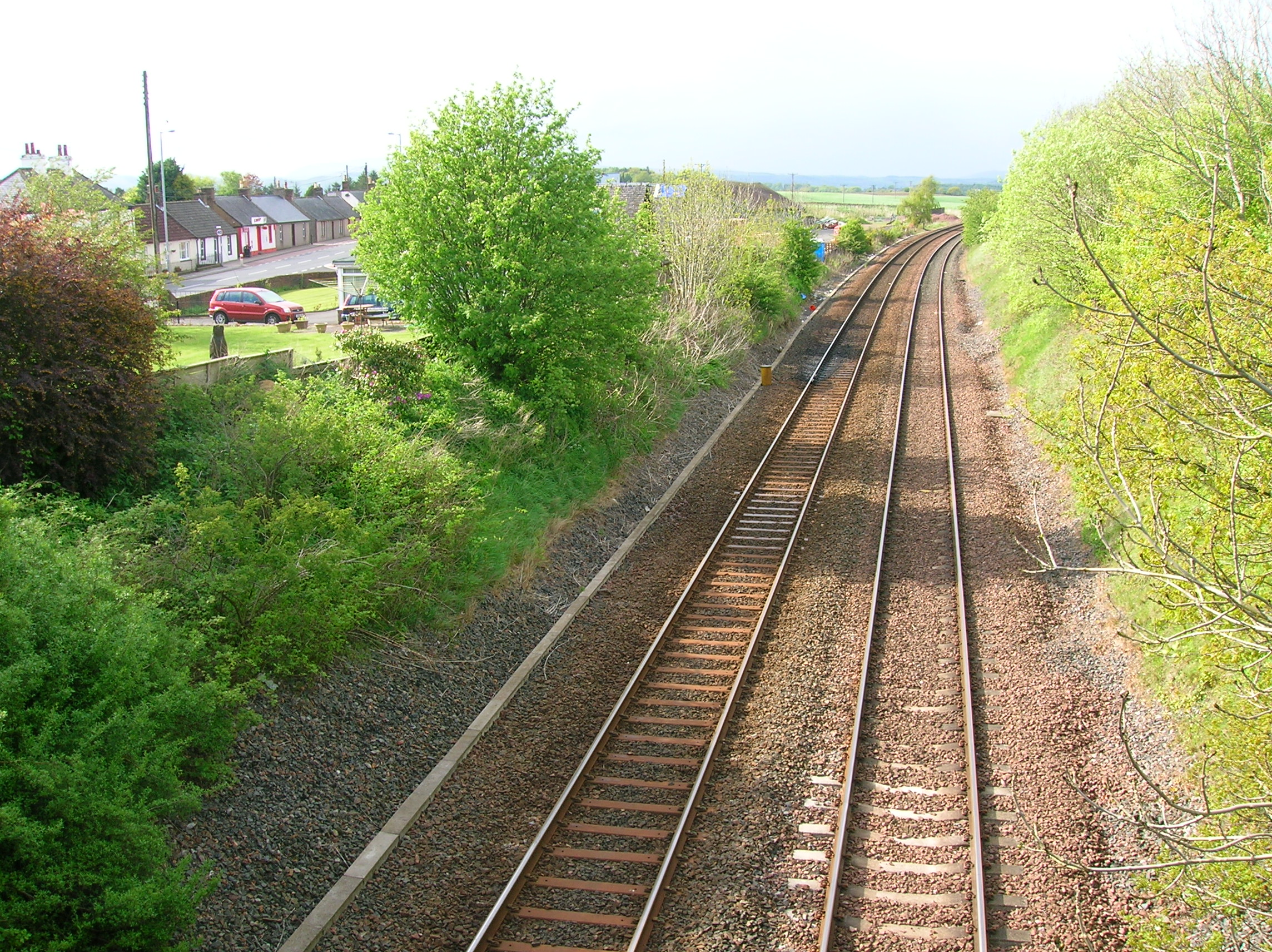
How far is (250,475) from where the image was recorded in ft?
40.2

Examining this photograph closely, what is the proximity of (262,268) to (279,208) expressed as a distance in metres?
20.8

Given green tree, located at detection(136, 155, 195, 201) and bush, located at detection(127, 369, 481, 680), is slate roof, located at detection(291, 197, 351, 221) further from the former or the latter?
bush, located at detection(127, 369, 481, 680)

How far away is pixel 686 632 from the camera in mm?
13039

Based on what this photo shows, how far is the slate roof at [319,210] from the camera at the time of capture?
82188 millimetres

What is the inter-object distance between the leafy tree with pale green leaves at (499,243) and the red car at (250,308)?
1818 centimetres

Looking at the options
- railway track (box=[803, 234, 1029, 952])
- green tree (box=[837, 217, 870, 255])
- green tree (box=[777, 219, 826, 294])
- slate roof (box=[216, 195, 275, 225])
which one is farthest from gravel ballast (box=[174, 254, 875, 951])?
slate roof (box=[216, 195, 275, 225])

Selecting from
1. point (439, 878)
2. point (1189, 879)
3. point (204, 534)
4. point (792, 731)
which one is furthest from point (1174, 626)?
point (204, 534)

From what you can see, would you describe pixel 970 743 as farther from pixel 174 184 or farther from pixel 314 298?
pixel 174 184

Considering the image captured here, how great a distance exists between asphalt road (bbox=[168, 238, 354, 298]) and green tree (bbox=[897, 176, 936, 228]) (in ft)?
205

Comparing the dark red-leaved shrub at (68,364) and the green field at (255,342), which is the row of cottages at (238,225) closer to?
the green field at (255,342)

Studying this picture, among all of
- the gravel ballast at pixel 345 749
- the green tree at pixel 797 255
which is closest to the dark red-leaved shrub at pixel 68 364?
the gravel ballast at pixel 345 749

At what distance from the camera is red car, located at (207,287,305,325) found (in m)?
34.2

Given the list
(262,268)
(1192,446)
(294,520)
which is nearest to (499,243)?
(294,520)

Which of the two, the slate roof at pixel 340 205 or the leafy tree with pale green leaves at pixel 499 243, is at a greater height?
the slate roof at pixel 340 205
